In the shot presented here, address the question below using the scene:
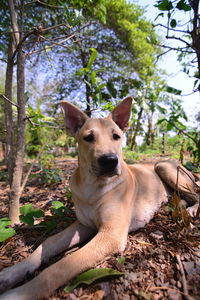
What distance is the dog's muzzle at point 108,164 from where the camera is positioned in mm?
2184

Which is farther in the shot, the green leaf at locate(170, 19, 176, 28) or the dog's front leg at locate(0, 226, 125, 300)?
the green leaf at locate(170, 19, 176, 28)

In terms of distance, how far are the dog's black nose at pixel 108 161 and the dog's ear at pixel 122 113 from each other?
112cm

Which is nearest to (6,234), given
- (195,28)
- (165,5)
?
(165,5)

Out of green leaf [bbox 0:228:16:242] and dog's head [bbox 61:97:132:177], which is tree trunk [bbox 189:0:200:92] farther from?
green leaf [bbox 0:228:16:242]

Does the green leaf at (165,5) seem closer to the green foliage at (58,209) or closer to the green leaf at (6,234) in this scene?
the green foliage at (58,209)

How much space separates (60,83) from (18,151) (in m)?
13.4

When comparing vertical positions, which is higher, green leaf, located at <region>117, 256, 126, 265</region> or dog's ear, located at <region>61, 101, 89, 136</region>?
dog's ear, located at <region>61, 101, 89, 136</region>

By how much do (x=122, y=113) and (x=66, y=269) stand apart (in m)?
2.28

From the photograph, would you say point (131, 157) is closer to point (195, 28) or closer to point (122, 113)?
point (122, 113)

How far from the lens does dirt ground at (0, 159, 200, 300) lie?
158 centimetres

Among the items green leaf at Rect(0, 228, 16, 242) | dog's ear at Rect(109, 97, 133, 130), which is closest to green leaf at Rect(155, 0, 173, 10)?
dog's ear at Rect(109, 97, 133, 130)

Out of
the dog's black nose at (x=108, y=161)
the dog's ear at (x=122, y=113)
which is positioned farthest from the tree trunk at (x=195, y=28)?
the dog's black nose at (x=108, y=161)

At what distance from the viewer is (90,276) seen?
5.66ft

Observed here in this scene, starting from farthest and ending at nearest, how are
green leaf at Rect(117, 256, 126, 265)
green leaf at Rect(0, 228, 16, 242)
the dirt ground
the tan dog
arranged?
green leaf at Rect(0, 228, 16, 242)
green leaf at Rect(117, 256, 126, 265)
the tan dog
the dirt ground
